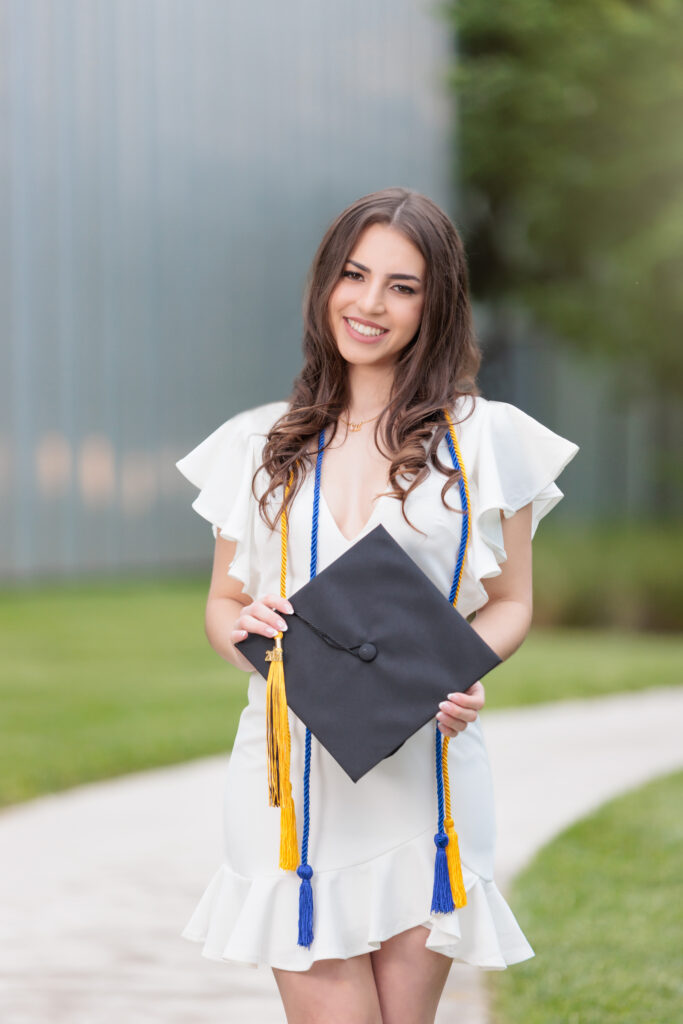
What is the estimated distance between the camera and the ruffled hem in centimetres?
212

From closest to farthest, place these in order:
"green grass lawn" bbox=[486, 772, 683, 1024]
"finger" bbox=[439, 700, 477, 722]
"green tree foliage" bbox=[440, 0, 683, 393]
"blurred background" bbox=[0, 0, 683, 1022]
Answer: "finger" bbox=[439, 700, 477, 722] → "green grass lawn" bbox=[486, 772, 683, 1024] → "blurred background" bbox=[0, 0, 683, 1022] → "green tree foliage" bbox=[440, 0, 683, 393]

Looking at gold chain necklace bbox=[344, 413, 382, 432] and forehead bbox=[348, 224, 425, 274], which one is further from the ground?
forehead bbox=[348, 224, 425, 274]

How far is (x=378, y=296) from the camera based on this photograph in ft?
7.35

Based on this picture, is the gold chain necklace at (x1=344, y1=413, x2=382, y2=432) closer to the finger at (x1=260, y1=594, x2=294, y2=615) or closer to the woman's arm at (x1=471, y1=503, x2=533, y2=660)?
the woman's arm at (x1=471, y1=503, x2=533, y2=660)

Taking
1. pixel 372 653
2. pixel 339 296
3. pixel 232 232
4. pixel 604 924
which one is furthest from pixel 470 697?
pixel 232 232

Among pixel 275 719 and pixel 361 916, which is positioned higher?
pixel 275 719

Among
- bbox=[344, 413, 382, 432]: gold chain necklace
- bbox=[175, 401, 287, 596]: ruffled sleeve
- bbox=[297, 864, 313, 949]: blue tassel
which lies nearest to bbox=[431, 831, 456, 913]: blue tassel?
bbox=[297, 864, 313, 949]: blue tassel

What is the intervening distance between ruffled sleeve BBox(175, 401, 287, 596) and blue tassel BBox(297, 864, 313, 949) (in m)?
0.50

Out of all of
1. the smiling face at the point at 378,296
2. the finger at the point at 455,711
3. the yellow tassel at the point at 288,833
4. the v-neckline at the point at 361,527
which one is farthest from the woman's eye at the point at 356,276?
the yellow tassel at the point at 288,833

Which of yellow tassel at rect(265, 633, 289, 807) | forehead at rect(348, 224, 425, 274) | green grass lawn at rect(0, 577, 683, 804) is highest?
forehead at rect(348, 224, 425, 274)

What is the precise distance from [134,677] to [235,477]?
7.45m

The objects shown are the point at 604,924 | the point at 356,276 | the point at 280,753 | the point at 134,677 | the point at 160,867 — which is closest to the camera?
the point at 280,753

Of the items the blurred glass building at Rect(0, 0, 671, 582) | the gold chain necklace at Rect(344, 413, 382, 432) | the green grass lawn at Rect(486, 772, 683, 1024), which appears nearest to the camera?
the gold chain necklace at Rect(344, 413, 382, 432)

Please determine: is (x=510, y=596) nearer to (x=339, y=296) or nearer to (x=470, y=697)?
(x=470, y=697)
